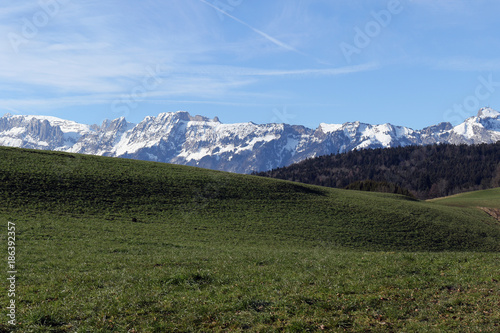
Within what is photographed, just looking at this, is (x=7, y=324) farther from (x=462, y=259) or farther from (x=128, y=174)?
(x=128, y=174)

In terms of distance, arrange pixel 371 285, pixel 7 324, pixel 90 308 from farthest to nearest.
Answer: pixel 371 285 < pixel 90 308 < pixel 7 324

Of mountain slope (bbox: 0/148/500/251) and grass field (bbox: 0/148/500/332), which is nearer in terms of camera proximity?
grass field (bbox: 0/148/500/332)

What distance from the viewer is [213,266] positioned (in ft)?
79.3

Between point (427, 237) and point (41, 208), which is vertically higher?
point (41, 208)

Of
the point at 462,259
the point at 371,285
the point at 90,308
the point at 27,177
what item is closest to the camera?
the point at 90,308

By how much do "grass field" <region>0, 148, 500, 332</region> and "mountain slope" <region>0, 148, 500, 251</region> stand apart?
0.38m

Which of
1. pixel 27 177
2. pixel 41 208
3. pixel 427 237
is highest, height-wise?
pixel 27 177

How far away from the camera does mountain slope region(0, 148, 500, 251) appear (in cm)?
4994

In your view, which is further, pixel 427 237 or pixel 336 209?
pixel 336 209

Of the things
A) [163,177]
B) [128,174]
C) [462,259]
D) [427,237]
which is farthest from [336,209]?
[462,259]

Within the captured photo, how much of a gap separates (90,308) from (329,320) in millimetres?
9417

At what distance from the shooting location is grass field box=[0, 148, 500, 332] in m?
14.3

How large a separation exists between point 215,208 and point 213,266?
36.9 metres

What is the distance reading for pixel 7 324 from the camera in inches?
530
